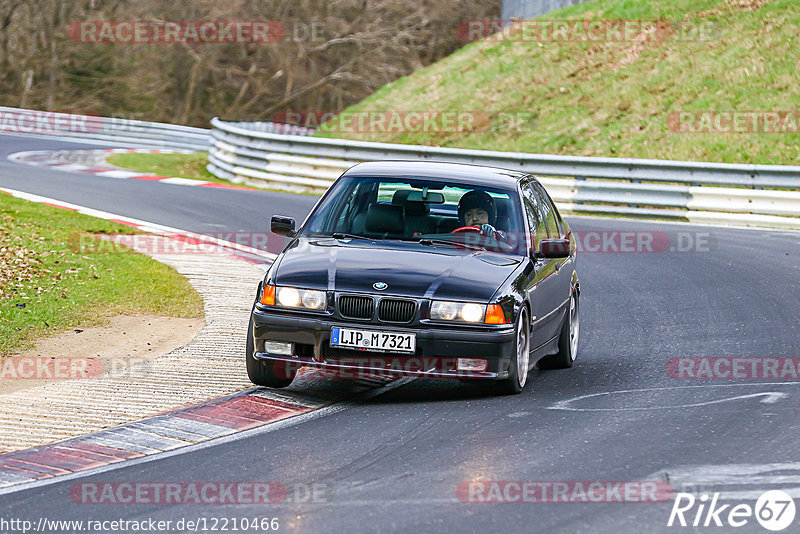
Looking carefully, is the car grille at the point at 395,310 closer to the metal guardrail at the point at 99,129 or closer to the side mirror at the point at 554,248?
the side mirror at the point at 554,248

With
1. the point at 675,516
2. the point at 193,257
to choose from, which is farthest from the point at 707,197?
the point at 675,516

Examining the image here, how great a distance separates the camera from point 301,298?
8.07 meters

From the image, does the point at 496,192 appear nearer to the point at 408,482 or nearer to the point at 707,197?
the point at 408,482

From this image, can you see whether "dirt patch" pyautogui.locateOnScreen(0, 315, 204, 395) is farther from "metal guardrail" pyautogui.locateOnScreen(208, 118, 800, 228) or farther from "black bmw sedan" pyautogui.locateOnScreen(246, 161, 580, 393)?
"metal guardrail" pyautogui.locateOnScreen(208, 118, 800, 228)

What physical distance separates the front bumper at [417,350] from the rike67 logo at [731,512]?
2.21 metres

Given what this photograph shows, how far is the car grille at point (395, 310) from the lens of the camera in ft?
26.0

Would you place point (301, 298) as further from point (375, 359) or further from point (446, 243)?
point (446, 243)

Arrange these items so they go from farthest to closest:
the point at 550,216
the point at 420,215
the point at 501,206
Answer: the point at 550,216 → the point at 501,206 → the point at 420,215

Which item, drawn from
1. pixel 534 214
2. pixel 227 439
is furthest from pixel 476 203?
pixel 227 439

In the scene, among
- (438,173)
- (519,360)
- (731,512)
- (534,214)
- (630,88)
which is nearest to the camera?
(731,512)

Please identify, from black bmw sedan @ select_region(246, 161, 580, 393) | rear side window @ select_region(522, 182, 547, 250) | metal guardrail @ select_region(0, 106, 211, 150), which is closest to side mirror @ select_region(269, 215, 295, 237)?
black bmw sedan @ select_region(246, 161, 580, 393)

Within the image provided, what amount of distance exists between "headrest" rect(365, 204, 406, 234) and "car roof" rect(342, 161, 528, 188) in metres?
0.36

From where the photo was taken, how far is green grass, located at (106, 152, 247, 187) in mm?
27844

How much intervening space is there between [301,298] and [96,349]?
2.60 metres
